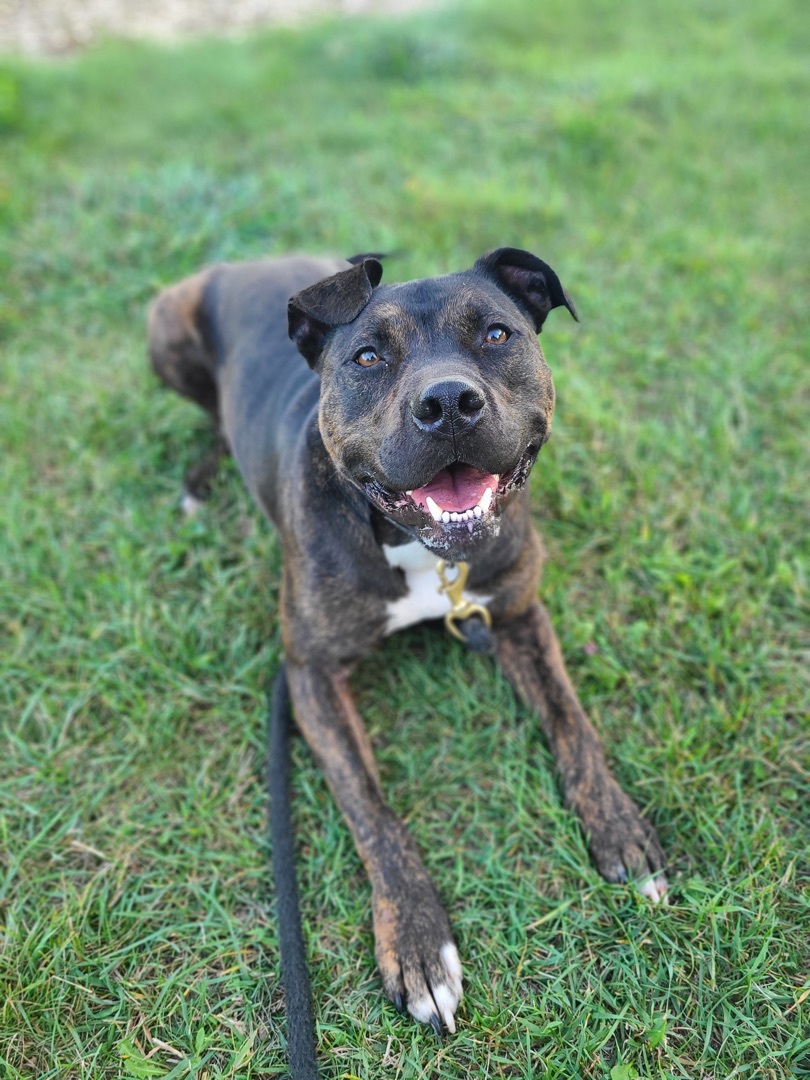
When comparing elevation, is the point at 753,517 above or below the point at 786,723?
above

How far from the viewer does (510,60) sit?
24.2ft

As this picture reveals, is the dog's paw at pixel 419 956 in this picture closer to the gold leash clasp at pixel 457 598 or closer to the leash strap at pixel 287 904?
the leash strap at pixel 287 904

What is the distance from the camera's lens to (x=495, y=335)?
7.73 feet

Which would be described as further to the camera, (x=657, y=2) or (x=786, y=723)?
(x=657, y=2)

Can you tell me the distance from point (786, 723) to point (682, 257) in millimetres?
3218

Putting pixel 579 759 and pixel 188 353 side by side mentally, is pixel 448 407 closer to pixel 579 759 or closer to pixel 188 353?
pixel 579 759

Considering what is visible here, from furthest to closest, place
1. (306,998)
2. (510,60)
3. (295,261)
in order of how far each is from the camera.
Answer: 1. (510,60)
2. (295,261)
3. (306,998)

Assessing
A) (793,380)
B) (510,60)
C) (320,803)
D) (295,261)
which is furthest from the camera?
(510,60)

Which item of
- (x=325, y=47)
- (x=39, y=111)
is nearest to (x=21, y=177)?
(x=39, y=111)

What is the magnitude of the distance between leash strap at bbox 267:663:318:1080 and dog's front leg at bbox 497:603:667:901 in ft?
2.71

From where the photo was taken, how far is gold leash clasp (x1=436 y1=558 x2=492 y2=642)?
2646 mm

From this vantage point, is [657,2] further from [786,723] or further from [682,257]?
[786,723]

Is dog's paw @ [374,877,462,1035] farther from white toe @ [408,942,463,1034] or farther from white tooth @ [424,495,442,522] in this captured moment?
white tooth @ [424,495,442,522]

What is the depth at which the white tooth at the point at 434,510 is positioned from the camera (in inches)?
86.3
